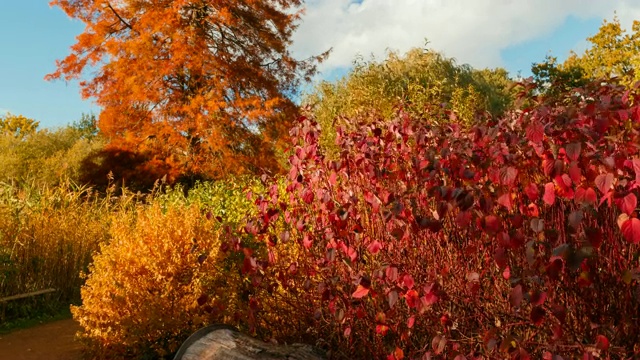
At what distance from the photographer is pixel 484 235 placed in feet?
11.1

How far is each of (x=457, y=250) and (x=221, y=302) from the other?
2.44 meters

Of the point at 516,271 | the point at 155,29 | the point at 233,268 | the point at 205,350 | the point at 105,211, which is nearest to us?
the point at 516,271

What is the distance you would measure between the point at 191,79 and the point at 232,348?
15536 millimetres

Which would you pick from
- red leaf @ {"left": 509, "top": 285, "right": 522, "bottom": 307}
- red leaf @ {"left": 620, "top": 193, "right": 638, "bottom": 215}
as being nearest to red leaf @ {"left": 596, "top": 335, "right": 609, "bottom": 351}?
red leaf @ {"left": 509, "top": 285, "right": 522, "bottom": 307}

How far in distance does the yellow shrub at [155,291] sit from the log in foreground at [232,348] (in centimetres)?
58

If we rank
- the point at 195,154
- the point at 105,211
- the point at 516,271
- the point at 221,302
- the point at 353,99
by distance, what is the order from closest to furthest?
the point at 516,271 → the point at 221,302 → the point at 105,211 → the point at 195,154 → the point at 353,99

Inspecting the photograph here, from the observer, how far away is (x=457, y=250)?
3480 millimetres

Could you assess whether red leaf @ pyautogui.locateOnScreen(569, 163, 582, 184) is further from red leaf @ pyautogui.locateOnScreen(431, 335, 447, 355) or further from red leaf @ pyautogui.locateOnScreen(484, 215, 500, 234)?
red leaf @ pyautogui.locateOnScreen(431, 335, 447, 355)

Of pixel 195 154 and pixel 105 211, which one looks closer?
pixel 105 211

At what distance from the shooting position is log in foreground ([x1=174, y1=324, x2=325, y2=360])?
3928 mm

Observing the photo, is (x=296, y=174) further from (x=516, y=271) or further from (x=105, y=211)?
(x=105, y=211)

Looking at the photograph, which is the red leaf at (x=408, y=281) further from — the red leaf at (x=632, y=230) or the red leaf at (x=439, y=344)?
the red leaf at (x=632, y=230)

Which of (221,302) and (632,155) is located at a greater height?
(632,155)

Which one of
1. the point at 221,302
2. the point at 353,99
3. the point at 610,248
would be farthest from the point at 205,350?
the point at 353,99
